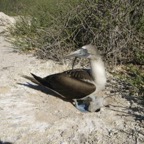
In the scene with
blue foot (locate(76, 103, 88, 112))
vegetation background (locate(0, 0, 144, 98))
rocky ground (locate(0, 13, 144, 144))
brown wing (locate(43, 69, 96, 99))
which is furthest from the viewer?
vegetation background (locate(0, 0, 144, 98))

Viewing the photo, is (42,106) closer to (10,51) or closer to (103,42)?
(103,42)

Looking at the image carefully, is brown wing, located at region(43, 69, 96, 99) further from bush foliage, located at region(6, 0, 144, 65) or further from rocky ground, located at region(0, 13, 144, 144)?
bush foliage, located at region(6, 0, 144, 65)

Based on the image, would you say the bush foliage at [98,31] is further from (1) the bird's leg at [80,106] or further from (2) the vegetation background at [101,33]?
(1) the bird's leg at [80,106]

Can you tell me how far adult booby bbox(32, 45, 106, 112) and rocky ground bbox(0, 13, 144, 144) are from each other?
0.53 ft

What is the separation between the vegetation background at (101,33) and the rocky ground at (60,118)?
63 cm

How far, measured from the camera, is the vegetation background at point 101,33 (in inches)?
248

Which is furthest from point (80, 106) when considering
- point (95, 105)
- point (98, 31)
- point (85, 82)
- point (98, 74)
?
point (98, 31)

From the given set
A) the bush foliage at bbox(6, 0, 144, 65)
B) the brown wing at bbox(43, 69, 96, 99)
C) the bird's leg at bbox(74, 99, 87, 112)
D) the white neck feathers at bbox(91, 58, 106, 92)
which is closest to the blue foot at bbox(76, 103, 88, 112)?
the bird's leg at bbox(74, 99, 87, 112)

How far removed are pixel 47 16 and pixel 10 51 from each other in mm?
1263

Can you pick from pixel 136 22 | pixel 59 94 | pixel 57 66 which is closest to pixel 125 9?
pixel 136 22

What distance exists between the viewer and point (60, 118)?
466 cm

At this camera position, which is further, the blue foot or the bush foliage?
the bush foliage

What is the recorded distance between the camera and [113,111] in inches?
190

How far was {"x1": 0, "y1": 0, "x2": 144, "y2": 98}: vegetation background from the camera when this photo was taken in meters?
6.31
